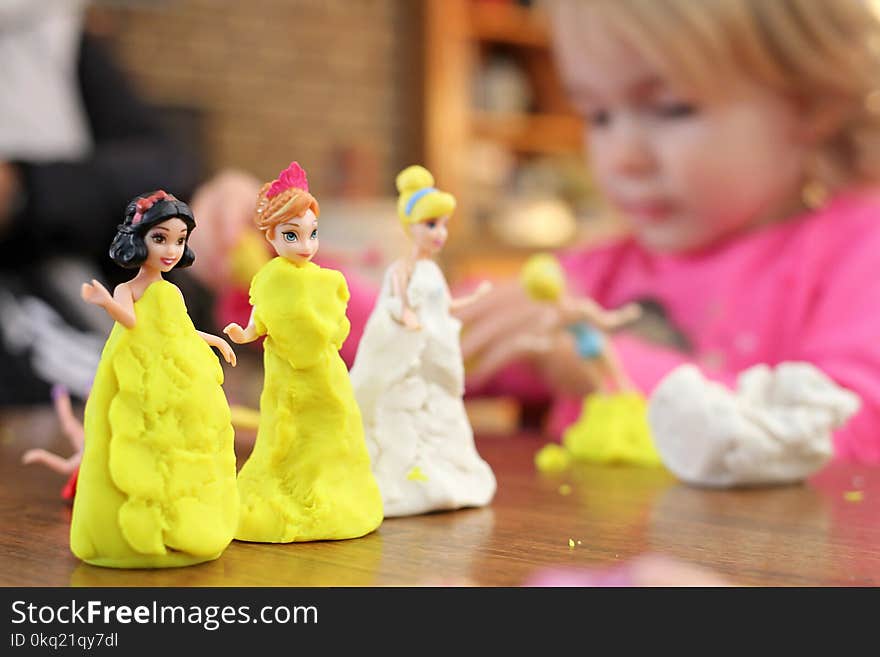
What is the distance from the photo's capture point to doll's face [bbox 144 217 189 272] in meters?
0.52

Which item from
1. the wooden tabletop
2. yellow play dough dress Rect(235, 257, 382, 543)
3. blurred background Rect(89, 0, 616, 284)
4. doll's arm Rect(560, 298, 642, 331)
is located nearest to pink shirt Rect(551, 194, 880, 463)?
doll's arm Rect(560, 298, 642, 331)

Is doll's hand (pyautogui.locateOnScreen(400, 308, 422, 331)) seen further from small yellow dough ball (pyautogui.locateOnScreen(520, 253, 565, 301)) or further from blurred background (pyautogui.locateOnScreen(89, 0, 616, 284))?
blurred background (pyautogui.locateOnScreen(89, 0, 616, 284))

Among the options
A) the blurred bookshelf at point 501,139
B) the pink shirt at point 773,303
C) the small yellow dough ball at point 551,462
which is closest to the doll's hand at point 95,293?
the small yellow dough ball at point 551,462

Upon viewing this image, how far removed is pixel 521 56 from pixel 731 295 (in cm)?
283

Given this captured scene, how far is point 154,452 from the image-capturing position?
1.71 feet

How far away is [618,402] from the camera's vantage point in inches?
37.5

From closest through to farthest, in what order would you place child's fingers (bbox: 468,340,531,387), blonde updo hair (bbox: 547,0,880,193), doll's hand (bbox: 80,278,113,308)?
doll's hand (bbox: 80,278,113,308) < child's fingers (bbox: 468,340,531,387) < blonde updo hair (bbox: 547,0,880,193)

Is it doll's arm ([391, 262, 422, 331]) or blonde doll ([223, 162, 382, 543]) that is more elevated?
doll's arm ([391, 262, 422, 331])

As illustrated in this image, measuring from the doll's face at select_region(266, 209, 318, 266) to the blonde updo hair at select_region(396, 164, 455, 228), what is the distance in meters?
0.10

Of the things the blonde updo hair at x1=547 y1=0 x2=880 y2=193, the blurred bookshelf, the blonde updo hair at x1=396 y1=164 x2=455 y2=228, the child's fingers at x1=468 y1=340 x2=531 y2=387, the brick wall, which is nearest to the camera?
the blonde updo hair at x1=396 y1=164 x2=455 y2=228

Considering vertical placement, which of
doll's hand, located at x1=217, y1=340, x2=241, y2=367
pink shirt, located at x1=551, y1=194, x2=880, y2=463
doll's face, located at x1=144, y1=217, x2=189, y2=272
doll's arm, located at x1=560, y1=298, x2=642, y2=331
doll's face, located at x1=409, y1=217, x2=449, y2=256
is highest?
pink shirt, located at x1=551, y1=194, x2=880, y2=463

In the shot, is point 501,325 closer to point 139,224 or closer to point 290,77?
point 139,224
